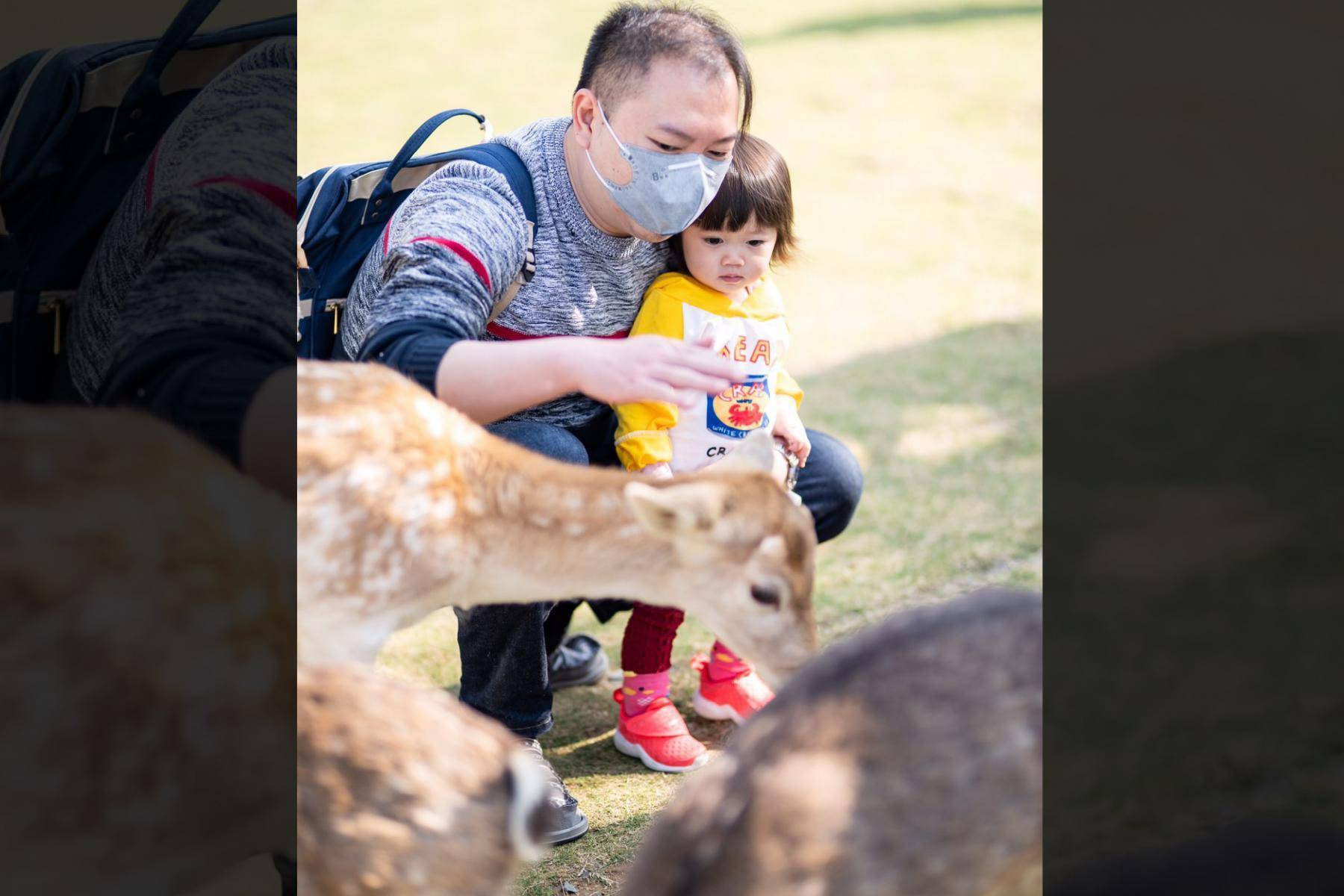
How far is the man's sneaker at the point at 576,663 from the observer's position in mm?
4250

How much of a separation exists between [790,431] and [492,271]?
0.92m

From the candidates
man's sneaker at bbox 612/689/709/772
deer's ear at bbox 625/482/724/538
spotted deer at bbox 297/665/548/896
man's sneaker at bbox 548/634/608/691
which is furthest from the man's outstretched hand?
man's sneaker at bbox 548/634/608/691

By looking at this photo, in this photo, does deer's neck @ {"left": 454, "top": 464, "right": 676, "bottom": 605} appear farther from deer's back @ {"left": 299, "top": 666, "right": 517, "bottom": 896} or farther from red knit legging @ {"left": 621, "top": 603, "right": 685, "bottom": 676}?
red knit legging @ {"left": 621, "top": 603, "right": 685, "bottom": 676}

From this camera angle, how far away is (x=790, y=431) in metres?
3.42

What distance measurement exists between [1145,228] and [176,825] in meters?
1.60

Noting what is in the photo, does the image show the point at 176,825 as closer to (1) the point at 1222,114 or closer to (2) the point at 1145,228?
(2) the point at 1145,228

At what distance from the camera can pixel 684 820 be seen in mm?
1940

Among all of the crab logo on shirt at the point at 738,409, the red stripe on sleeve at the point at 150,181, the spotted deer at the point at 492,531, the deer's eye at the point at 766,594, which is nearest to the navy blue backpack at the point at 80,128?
the red stripe on sleeve at the point at 150,181

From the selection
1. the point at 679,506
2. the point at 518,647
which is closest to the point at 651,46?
the point at 679,506

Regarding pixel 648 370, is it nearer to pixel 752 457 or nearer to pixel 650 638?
pixel 752 457

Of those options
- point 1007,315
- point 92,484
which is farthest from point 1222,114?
point 1007,315

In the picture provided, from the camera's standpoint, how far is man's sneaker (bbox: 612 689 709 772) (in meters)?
3.63

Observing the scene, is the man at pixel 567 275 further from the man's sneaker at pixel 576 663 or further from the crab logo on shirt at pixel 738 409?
the man's sneaker at pixel 576 663

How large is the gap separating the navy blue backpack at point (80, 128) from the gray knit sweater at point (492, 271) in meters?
0.54
